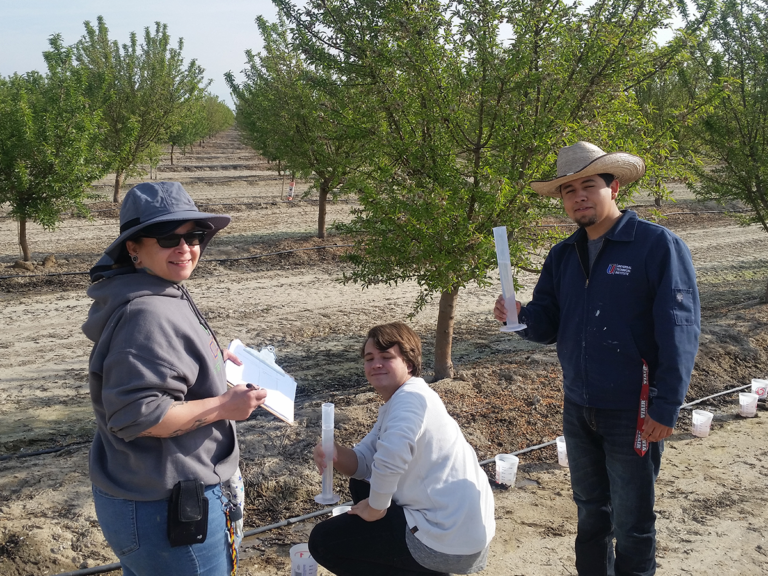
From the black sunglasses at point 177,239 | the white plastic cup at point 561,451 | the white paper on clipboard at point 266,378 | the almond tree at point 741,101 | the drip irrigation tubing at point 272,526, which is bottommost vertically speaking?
the drip irrigation tubing at point 272,526

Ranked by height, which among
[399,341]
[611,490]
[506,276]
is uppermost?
[506,276]

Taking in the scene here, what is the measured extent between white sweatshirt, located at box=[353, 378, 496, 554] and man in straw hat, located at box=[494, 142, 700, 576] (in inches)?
25.1

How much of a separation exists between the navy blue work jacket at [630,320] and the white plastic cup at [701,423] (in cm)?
280

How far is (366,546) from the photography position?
8.46 feet

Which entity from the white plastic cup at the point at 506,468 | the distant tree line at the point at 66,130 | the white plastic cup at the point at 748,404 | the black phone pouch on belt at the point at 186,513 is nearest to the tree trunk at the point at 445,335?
the white plastic cup at the point at 506,468

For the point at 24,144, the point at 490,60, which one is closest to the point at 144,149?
the point at 24,144

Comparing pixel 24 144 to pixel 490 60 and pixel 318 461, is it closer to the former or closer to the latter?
pixel 490 60

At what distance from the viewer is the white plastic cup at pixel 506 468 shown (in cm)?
429

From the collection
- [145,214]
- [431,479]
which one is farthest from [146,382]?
[431,479]

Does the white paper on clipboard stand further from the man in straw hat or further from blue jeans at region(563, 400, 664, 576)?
blue jeans at region(563, 400, 664, 576)

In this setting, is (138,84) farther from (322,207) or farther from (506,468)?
(506,468)

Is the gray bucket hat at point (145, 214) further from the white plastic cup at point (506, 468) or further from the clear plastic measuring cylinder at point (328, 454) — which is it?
the white plastic cup at point (506, 468)

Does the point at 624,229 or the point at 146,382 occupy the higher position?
the point at 624,229

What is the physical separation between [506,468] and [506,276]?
204 centimetres
